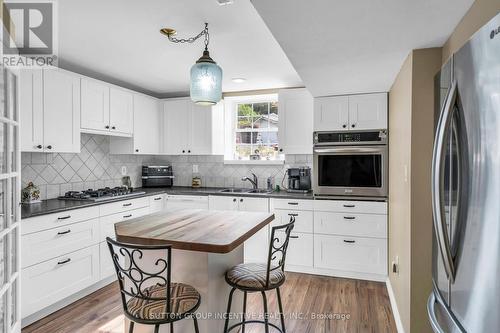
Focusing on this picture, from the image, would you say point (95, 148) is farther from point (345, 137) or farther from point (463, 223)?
point (463, 223)

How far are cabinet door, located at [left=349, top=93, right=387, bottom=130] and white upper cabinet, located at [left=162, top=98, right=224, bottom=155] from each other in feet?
6.30

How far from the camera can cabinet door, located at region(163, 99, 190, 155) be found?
4.58 metres

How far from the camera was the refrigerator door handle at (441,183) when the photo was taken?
3.64 ft

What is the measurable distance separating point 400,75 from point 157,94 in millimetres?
3624

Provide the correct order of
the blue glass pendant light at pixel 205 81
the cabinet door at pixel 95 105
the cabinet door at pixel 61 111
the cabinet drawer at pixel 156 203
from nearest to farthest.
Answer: the blue glass pendant light at pixel 205 81 → the cabinet door at pixel 61 111 → the cabinet door at pixel 95 105 → the cabinet drawer at pixel 156 203

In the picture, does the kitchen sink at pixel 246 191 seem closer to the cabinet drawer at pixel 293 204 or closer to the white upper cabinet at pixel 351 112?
the cabinet drawer at pixel 293 204

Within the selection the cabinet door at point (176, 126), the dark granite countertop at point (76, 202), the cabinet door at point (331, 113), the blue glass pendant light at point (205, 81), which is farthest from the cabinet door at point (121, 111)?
the cabinet door at point (331, 113)

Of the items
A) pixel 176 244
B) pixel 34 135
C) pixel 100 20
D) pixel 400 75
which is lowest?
pixel 176 244

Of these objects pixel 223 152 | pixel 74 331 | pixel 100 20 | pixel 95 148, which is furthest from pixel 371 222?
pixel 95 148

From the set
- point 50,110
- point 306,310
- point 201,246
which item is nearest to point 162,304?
point 201,246

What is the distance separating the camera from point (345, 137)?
142 inches

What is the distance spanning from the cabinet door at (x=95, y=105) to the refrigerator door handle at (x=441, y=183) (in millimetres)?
3393

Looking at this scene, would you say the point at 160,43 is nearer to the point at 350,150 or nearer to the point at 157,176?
the point at 350,150

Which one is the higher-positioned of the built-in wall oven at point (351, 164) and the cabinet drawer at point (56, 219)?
the built-in wall oven at point (351, 164)
